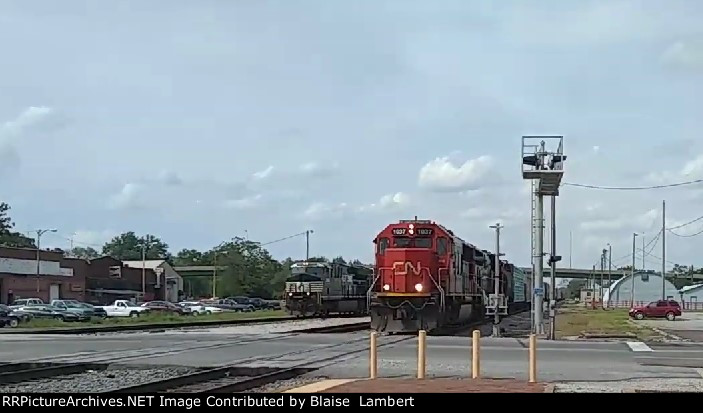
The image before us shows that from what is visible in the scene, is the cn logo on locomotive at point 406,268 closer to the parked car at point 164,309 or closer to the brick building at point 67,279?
the parked car at point 164,309

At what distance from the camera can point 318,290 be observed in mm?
55562

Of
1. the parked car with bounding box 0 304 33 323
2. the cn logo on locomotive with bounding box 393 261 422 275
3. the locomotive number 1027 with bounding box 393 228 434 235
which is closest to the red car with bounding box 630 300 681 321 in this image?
the locomotive number 1027 with bounding box 393 228 434 235

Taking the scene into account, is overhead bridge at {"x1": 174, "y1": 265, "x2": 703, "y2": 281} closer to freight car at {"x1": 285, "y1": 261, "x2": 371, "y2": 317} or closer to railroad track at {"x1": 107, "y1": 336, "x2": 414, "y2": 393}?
freight car at {"x1": 285, "y1": 261, "x2": 371, "y2": 317}

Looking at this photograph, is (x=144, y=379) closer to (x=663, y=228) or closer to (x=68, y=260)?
(x=663, y=228)

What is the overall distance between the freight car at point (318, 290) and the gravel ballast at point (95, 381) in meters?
36.0

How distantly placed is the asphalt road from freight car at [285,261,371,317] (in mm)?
22085

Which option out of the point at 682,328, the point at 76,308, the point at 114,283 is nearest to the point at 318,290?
the point at 76,308

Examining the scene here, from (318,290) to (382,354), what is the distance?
103 feet

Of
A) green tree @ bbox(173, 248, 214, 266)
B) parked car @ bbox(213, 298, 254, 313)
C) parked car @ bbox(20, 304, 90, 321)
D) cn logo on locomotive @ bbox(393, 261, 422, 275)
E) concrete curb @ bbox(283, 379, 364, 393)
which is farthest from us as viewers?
green tree @ bbox(173, 248, 214, 266)

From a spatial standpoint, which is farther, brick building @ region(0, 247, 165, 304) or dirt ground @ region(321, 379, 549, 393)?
brick building @ region(0, 247, 165, 304)

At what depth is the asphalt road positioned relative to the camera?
19656 mm

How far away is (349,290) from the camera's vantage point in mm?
62969
